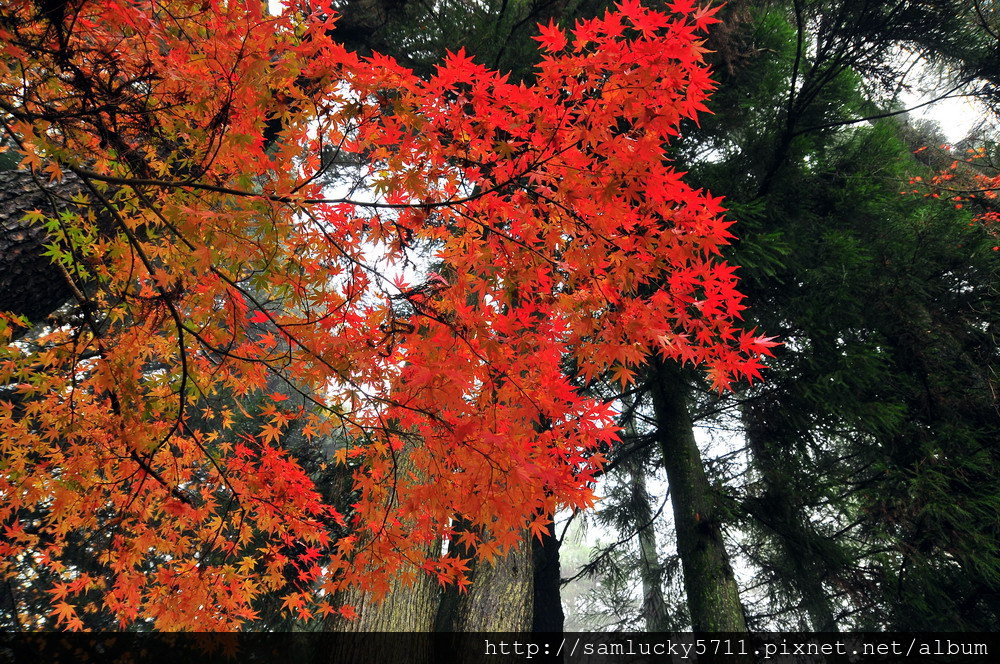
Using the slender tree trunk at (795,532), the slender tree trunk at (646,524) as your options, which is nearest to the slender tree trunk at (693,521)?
the slender tree trunk at (795,532)

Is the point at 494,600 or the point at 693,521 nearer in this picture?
the point at 494,600

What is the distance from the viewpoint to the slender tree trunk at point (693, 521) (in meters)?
4.58

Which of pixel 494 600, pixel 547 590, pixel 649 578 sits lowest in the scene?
pixel 494 600

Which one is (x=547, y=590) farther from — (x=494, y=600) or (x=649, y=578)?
(x=649, y=578)

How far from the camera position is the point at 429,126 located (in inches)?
96.7

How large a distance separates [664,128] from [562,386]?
4.36ft

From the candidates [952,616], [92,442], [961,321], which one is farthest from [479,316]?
[961,321]

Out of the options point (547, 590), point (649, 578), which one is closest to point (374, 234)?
point (547, 590)

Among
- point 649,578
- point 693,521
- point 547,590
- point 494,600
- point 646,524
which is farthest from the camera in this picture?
point 649,578

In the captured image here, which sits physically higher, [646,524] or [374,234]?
[646,524]

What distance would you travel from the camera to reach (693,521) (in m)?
5.02

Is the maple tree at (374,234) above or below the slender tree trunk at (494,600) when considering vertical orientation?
above

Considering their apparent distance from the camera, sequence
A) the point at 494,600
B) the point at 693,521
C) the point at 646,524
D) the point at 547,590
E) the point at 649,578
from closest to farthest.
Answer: the point at 494,600 → the point at 693,521 → the point at 547,590 → the point at 646,524 → the point at 649,578

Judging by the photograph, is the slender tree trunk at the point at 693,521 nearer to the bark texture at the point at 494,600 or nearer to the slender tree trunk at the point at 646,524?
the bark texture at the point at 494,600
